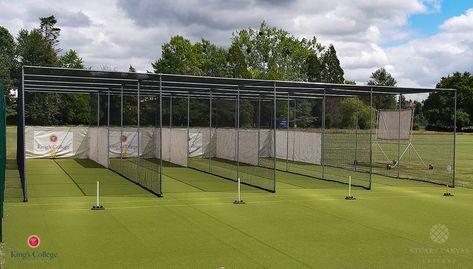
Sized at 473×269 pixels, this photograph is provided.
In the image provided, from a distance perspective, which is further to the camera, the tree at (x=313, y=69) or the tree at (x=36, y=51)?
the tree at (x=313, y=69)

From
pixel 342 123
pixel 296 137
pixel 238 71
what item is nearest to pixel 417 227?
pixel 296 137

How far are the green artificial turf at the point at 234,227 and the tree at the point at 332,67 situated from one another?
6881 centimetres

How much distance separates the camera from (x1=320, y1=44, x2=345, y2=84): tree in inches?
3282

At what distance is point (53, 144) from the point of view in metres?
26.1

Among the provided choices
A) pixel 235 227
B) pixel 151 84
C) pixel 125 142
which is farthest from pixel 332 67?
pixel 235 227

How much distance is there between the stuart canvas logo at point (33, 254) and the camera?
720 cm

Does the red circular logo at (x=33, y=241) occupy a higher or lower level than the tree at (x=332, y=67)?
lower

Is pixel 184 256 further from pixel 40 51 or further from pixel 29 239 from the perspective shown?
pixel 40 51

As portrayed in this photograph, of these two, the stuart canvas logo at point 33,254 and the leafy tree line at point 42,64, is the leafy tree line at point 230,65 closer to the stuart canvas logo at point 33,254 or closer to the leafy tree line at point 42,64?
the leafy tree line at point 42,64

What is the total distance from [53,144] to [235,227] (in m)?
19.0

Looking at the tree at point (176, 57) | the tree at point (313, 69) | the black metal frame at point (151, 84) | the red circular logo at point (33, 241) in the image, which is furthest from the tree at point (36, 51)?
the red circular logo at point (33, 241)

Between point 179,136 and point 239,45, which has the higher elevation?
point 239,45

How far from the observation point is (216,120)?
87.5ft

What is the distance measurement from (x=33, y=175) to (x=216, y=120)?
10.7 meters
